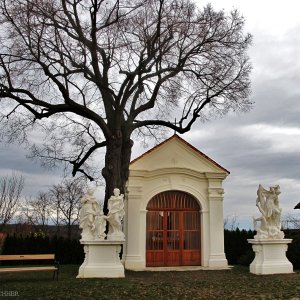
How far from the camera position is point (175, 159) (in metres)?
18.3

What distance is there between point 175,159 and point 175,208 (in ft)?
6.85

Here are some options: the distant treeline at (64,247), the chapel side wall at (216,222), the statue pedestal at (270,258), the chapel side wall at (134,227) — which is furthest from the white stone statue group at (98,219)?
the distant treeline at (64,247)

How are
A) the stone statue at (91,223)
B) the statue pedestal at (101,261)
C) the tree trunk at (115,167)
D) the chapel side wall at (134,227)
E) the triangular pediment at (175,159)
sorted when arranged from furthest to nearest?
the triangular pediment at (175,159) → the chapel side wall at (134,227) → the tree trunk at (115,167) → the stone statue at (91,223) → the statue pedestal at (101,261)

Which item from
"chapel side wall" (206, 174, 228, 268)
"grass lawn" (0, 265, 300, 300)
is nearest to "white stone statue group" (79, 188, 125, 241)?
"grass lawn" (0, 265, 300, 300)

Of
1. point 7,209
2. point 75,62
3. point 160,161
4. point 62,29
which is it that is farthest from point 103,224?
point 7,209

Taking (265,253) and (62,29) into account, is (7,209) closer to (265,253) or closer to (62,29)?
(62,29)

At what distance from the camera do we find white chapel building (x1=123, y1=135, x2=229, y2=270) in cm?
1750

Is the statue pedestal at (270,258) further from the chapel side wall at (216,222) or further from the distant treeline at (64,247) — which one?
the distant treeline at (64,247)

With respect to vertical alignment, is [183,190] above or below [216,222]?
above

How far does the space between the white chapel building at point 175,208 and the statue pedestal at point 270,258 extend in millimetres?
2848

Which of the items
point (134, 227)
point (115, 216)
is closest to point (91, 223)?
point (115, 216)

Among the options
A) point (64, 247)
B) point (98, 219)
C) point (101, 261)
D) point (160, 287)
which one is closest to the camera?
point (160, 287)

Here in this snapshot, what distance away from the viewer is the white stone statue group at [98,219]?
14.1 m

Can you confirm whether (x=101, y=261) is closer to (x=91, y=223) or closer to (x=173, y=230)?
(x=91, y=223)
